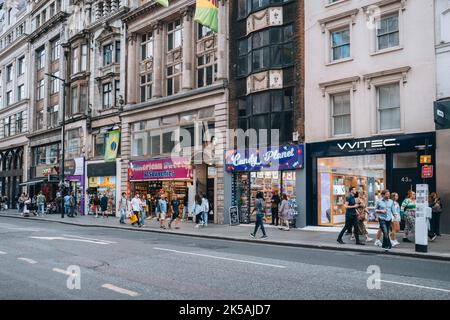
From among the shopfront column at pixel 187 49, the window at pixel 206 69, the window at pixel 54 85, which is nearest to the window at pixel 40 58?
the window at pixel 54 85

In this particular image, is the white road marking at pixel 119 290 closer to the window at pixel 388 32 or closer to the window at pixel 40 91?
the window at pixel 388 32

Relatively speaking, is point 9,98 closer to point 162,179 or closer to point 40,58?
point 40,58

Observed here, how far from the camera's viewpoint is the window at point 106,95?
123ft

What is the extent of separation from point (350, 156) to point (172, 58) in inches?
611

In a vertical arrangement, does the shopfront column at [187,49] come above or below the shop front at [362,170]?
above

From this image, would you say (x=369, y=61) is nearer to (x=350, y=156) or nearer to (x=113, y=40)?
(x=350, y=156)

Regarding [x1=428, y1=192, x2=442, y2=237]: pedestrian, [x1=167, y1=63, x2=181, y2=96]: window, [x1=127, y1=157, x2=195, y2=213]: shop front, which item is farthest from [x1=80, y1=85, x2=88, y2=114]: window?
[x1=428, y1=192, x2=442, y2=237]: pedestrian

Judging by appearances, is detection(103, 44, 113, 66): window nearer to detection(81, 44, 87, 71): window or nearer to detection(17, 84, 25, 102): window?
detection(81, 44, 87, 71): window

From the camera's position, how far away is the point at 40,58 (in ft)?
164

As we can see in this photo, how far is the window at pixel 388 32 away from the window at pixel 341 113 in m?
2.73

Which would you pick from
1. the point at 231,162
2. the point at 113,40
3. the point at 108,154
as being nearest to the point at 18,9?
the point at 113,40

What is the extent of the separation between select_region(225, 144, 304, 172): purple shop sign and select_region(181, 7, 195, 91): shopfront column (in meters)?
6.28

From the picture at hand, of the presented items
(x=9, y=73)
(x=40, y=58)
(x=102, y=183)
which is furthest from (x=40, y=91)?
(x=102, y=183)

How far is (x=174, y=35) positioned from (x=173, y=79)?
307 cm
